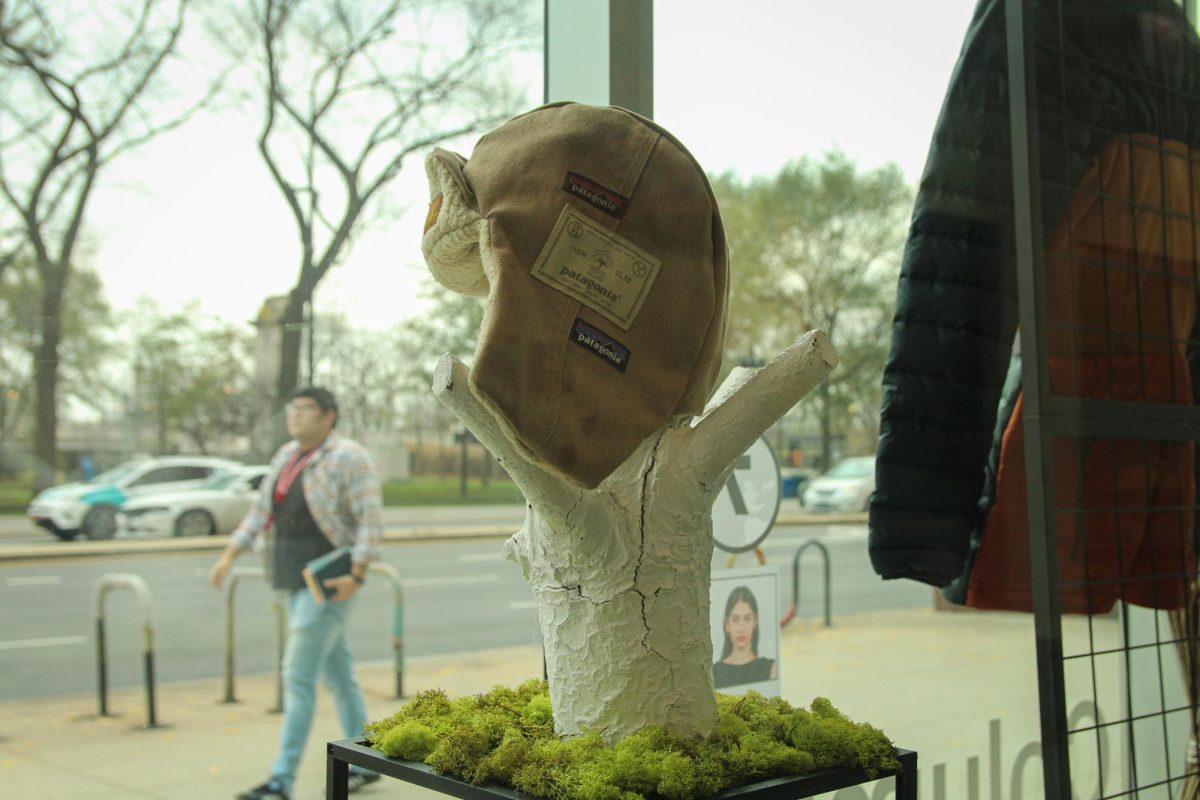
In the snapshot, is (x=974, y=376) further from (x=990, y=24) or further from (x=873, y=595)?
(x=873, y=595)

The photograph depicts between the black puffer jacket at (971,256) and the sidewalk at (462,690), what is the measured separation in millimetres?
708

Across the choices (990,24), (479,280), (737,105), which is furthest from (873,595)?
(479,280)

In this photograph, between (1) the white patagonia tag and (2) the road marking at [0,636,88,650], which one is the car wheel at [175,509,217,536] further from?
(1) the white patagonia tag

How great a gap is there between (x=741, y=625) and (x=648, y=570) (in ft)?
2.84

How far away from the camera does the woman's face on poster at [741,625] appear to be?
1814 millimetres

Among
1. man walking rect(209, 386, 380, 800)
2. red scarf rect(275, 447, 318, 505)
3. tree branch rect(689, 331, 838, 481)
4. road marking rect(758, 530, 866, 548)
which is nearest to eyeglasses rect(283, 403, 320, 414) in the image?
man walking rect(209, 386, 380, 800)

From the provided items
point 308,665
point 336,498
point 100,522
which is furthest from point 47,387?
point 308,665

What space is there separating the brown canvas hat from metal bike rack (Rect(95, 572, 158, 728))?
1739 mm

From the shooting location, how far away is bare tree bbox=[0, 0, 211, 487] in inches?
74.2

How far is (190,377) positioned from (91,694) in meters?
0.73

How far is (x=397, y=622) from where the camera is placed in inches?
137

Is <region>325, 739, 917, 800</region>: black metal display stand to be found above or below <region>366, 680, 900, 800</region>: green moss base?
below

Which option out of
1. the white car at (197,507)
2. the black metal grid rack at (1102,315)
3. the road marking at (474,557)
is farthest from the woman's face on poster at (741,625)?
the road marking at (474,557)

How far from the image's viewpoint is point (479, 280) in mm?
1089
